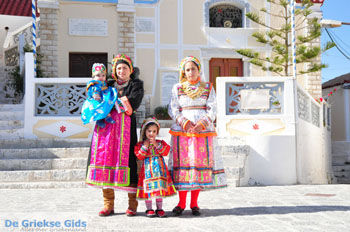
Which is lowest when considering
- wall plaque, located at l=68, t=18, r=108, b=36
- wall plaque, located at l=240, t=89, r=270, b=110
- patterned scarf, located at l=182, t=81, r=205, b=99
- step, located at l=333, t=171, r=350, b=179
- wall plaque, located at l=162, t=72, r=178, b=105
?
step, located at l=333, t=171, r=350, b=179

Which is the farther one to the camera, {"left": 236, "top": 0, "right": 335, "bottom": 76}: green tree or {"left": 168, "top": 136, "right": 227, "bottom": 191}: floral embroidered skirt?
{"left": 236, "top": 0, "right": 335, "bottom": 76}: green tree

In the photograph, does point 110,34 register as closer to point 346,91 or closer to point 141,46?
point 141,46

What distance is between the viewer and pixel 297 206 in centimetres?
411

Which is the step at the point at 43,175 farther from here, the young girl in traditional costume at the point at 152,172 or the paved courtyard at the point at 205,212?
the young girl in traditional costume at the point at 152,172

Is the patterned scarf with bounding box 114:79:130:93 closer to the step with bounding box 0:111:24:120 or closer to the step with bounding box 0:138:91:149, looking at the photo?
the step with bounding box 0:138:91:149

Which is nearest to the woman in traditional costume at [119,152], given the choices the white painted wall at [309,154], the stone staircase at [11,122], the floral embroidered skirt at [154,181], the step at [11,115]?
the floral embroidered skirt at [154,181]

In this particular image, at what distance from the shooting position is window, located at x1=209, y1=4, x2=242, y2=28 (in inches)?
536

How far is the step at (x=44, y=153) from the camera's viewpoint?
21.5ft

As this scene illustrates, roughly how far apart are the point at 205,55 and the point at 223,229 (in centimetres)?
1049

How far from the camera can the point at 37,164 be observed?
20.6 ft

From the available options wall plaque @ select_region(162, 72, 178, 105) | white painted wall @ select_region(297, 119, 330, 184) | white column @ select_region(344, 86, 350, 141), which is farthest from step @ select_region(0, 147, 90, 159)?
white column @ select_region(344, 86, 350, 141)

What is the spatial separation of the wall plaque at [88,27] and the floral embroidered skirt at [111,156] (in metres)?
9.48

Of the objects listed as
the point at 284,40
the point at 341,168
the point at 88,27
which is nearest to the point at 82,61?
the point at 88,27

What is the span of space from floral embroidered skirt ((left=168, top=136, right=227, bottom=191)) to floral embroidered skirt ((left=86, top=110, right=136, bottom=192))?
0.45m
